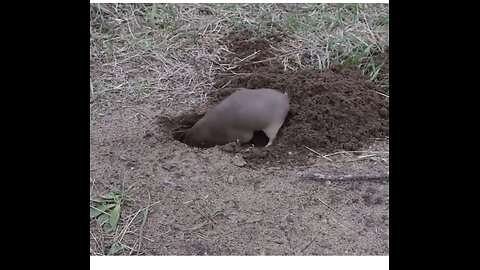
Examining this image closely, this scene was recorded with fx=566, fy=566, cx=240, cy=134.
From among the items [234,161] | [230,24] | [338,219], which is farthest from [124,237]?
[230,24]

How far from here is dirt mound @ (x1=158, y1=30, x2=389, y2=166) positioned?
10.7 ft

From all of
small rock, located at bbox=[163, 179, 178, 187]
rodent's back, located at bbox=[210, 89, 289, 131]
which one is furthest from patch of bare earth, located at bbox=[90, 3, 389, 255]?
rodent's back, located at bbox=[210, 89, 289, 131]

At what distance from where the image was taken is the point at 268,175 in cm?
302

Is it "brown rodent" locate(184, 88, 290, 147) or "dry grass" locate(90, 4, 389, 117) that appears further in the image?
"dry grass" locate(90, 4, 389, 117)

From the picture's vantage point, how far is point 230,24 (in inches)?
182

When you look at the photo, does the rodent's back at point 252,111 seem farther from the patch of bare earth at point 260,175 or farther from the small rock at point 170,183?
the small rock at point 170,183

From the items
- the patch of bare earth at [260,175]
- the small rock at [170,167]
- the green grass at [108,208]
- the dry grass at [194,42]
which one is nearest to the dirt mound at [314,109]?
the patch of bare earth at [260,175]

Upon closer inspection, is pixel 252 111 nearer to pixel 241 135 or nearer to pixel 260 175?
pixel 241 135

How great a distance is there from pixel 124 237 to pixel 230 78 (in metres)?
→ 1.72

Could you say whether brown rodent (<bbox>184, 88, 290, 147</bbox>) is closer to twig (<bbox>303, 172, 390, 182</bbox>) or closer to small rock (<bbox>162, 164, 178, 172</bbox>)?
small rock (<bbox>162, 164, 178, 172</bbox>)

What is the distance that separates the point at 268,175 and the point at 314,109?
2.16ft

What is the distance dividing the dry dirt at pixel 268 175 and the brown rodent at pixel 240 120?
88mm

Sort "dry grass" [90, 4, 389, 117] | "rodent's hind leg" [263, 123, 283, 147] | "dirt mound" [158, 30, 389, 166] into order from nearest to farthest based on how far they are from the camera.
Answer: "dirt mound" [158, 30, 389, 166] → "rodent's hind leg" [263, 123, 283, 147] → "dry grass" [90, 4, 389, 117]

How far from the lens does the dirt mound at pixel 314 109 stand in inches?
129
